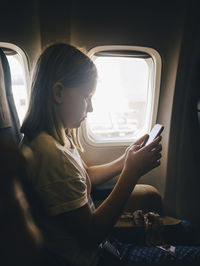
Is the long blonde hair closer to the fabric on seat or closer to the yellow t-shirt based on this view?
the yellow t-shirt

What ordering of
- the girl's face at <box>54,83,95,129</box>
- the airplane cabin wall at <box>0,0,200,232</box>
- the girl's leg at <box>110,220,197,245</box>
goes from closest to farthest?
the girl's face at <box>54,83,95,129</box>, the girl's leg at <box>110,220,197,245</box>, the airplane cabin wall at <box>0,0,200,232</box>

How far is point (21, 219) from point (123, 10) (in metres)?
1.60

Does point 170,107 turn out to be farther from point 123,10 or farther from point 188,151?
point 123,10

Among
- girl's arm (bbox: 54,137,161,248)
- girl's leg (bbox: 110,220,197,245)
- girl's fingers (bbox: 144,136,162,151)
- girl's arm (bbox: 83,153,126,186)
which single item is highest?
girl's fingers (bbox: 144,136,162,151)

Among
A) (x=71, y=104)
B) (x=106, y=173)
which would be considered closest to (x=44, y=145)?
(x=71, y=104)

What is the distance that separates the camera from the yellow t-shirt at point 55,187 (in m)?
0.63

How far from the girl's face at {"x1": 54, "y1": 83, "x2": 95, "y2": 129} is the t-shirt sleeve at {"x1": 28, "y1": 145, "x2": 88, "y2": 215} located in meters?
0.18

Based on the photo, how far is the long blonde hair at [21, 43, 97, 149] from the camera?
0.72 metres

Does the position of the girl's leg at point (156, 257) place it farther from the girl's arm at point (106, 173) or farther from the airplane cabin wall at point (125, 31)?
the airplane cabin wall at point (125, 31)

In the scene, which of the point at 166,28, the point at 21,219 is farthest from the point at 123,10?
the point at 21,219

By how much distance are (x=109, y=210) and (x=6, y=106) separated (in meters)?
0.65

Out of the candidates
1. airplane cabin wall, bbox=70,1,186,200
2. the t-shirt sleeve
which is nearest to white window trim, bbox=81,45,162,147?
airplane cabin wall, bbox=70,1,186,200

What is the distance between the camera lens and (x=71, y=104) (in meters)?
0.77

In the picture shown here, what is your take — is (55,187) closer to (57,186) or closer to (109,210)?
(57,186)
